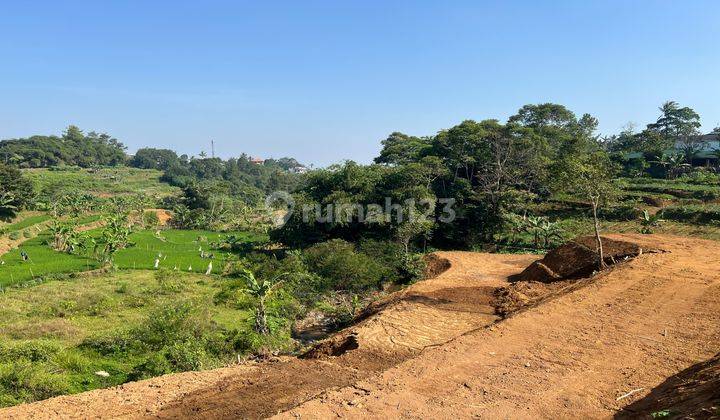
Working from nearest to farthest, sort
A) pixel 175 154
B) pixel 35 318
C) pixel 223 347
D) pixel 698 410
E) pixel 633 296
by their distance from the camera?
1. pixel 698 410
2. pixel 633 296
3. pixel 223 347
4. pixel 35 318
5. pixel 175 154

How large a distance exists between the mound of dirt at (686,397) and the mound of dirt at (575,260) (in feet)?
32.2

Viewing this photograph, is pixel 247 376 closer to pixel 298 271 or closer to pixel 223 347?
pixel 223 347

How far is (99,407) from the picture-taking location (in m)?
8.44

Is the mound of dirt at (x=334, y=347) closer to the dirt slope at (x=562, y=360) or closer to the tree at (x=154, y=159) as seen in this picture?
the dirt slope at (x=562, y=360)

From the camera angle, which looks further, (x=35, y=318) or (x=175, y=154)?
(x=175, y=154)

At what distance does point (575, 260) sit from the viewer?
18859 millimetres

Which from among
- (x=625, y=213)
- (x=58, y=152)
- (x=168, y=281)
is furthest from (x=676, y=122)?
(x=58, y=152)

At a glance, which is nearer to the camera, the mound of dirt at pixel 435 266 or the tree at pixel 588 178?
the tree at pixel 588 178

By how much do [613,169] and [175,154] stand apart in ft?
431

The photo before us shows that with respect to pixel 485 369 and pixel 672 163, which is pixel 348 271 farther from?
pixel 672 163

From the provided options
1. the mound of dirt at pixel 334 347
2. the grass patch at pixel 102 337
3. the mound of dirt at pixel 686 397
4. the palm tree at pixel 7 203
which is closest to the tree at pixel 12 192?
the palm tree at pixel 7 203

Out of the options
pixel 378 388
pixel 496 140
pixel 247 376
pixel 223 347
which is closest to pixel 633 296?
pixel 378 388

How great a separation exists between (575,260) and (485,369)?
457 inches

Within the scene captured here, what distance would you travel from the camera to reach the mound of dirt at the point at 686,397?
5.82m
